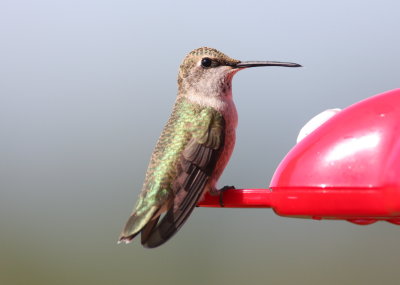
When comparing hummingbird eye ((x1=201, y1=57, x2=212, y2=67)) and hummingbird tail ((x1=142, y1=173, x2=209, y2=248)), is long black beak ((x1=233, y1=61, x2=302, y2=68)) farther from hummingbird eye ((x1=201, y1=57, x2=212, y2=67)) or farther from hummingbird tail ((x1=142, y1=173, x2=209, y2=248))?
hummingbird tail ((x1=142, y1=173, x2=209, y2=248))

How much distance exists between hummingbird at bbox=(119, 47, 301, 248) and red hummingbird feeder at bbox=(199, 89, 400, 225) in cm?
69

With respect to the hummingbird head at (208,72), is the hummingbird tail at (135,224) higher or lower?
lower

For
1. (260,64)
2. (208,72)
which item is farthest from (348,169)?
(208,72)

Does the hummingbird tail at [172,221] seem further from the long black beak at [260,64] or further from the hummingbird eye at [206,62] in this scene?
the hummingbird eye at [206,62]

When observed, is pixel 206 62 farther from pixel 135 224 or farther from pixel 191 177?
pixel 135 224

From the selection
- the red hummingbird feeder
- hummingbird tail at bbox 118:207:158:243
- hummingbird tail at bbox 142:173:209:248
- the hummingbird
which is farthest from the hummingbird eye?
the red hummingbird feeder

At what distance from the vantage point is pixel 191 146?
465cm

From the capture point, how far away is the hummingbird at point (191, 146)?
4.29m

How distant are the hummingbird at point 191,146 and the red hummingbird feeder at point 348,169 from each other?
2.27 feet

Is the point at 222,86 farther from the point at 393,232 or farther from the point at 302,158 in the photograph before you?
the point at 393,232

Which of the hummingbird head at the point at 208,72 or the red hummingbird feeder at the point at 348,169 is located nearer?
the red hummingbird feeder at the point at 348,169

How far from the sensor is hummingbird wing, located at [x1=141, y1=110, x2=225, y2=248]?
4.07 meters

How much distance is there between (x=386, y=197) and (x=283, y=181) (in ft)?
1.72

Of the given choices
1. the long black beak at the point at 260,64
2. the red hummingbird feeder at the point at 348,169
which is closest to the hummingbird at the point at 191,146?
the long black beak at the point at 260,64
